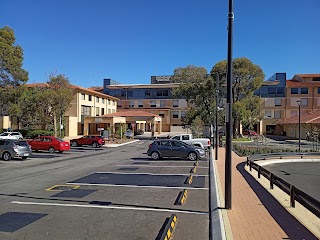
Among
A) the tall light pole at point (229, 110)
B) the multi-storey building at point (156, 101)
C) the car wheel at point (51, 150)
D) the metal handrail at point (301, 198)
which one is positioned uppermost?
the multi-storey building at point (156, 101)

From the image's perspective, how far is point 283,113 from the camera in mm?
72812

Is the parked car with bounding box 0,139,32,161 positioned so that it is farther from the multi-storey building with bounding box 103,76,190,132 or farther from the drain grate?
the multi-storey building with bounding box 103,76,190,132

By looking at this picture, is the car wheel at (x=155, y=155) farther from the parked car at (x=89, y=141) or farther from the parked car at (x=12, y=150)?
the parked car at (x=89, y=141)

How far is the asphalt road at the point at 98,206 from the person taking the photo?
21.8 feet

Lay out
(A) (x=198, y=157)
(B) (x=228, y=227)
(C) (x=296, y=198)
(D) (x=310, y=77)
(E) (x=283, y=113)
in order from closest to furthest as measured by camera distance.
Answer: (B) (x=228, y=227), (C) (x=296, y=198), (A) (x=198, y=157), (E) (x=283, y=113), (D) (x=310, y=77)

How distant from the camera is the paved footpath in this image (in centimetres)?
628

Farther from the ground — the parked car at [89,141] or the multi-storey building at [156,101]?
the multi-storey building at [156,101]

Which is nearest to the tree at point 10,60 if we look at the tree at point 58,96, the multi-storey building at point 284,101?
the tree at point 58,96

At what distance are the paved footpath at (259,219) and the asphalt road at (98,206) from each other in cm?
65

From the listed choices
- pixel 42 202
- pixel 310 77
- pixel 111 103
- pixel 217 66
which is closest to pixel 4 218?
pixel 42 202

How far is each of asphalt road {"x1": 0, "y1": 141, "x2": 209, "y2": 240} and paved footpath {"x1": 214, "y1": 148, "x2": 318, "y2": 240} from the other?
2.13 feet

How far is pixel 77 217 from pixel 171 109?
72570mm

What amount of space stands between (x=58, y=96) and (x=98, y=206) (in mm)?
35455

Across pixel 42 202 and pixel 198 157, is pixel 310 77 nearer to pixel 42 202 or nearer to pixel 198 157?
pixel 198 157
